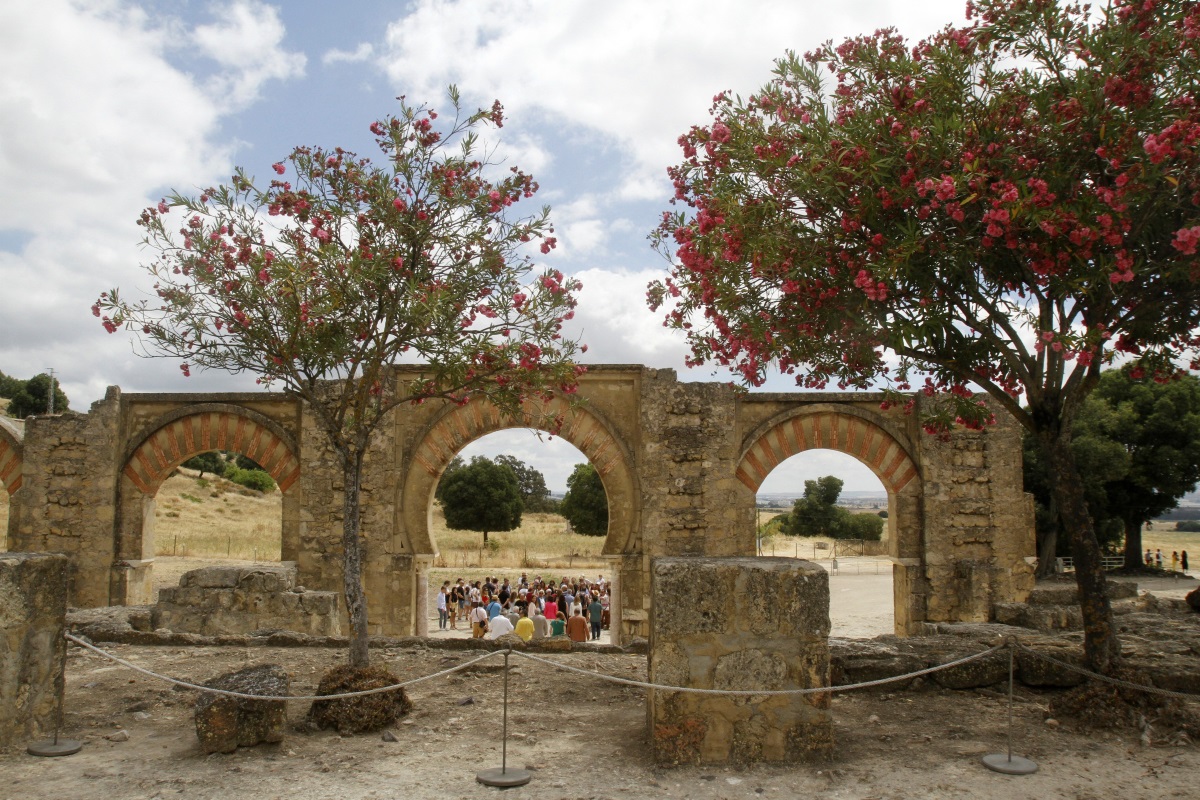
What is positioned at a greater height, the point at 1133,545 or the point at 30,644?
the point at 30,644

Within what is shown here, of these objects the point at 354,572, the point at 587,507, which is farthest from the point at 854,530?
the point at 354,572

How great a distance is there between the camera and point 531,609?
1330cm

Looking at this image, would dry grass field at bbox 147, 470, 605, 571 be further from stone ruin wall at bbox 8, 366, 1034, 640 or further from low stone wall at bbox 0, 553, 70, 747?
low stone wall at bbox 0, 553, 70, 747

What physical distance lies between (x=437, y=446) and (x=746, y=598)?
669cm

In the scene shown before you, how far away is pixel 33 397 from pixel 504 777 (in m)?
43.3

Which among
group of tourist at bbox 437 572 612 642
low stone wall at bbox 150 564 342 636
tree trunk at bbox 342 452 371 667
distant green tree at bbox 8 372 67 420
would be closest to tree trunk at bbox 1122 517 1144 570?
group of tourist at bbox 437 572 612 642

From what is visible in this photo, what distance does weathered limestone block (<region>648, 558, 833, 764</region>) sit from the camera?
14.2 feet

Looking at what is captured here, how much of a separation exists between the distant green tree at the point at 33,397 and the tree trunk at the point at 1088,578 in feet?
141

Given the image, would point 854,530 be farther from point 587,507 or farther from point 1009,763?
point 1009,763

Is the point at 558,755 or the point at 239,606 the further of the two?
the point at 239,606

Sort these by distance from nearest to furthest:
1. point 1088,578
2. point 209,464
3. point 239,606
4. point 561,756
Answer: point 561,756 → point 1088,578 → point 239,606 → point 209,464

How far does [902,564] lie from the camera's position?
10.5 m

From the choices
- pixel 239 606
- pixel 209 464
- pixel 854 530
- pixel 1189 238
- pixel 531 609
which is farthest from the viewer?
pixel 209 464

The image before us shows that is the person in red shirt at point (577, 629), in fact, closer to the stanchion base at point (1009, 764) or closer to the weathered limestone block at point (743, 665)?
the weathered limestone block at point (743, 665)
